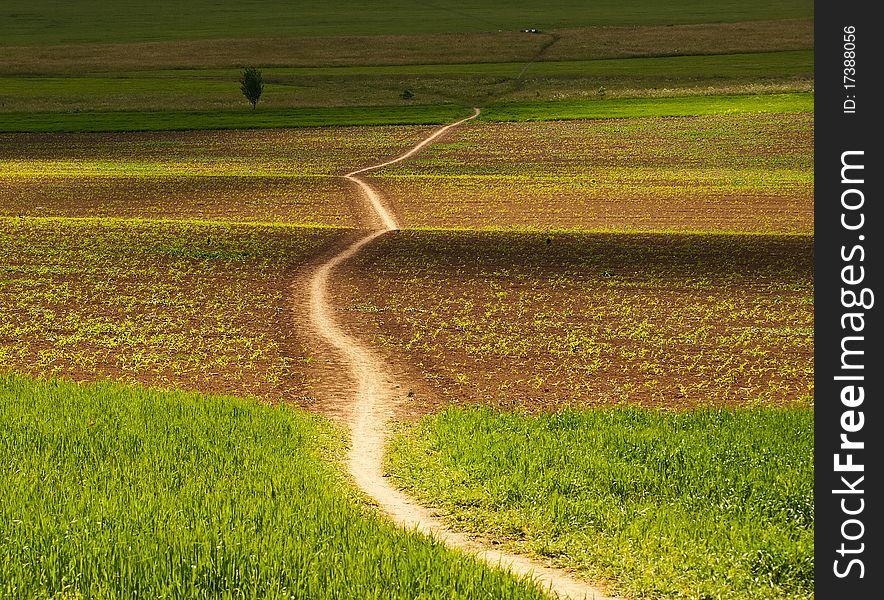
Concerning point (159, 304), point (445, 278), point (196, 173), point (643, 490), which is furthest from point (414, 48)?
point (643, 490)

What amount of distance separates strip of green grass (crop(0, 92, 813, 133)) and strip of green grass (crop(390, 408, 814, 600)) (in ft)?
171

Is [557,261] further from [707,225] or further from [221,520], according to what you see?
[221,520]

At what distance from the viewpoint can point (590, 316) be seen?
20500mm

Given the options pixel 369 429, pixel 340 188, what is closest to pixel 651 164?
pixel 340 188

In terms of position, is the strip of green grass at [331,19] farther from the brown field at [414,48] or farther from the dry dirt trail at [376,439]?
the dry dirt trail at [376,439]

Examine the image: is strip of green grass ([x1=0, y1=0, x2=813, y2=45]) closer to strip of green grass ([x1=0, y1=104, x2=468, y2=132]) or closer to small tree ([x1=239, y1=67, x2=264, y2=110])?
small tree ([x1=239, y1=67, x2=264, y2=110])

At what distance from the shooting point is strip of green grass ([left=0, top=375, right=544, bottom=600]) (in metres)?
7.59

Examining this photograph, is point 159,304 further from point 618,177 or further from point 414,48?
point 414,48

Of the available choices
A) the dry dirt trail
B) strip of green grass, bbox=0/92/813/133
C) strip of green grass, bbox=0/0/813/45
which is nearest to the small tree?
strip of green grass, bbox=0/92/813/133

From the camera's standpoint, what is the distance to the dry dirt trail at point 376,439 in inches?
348

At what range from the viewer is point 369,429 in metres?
13.9

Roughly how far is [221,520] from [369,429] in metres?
5.08
